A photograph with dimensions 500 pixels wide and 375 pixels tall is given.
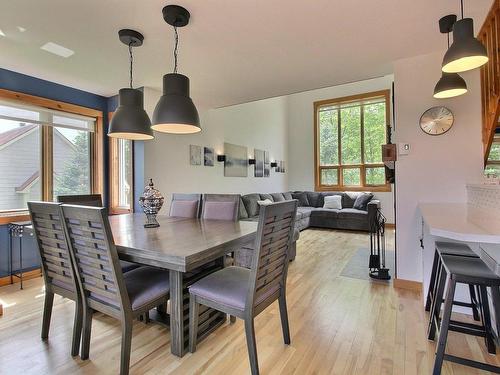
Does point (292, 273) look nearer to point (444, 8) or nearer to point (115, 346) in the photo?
point (115, 346)

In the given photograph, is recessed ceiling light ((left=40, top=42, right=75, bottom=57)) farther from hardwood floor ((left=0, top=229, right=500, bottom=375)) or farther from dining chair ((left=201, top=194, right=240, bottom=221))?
hardwood floor ((left=0, top=229, right=500, bottom=375))

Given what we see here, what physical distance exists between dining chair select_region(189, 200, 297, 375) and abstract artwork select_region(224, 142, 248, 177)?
3792 millimetres

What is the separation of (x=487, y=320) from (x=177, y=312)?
2023 millimetres

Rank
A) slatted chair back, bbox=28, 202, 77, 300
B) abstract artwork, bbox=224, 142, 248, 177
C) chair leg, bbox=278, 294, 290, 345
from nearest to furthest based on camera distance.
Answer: slatted chair back, bbox=28, 202, 77, 300 → chair leg, bbox=278, 294, 290, 345 → abstract artwork, bbox=224, 142, 248, 177

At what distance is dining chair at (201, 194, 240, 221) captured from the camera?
2.65m

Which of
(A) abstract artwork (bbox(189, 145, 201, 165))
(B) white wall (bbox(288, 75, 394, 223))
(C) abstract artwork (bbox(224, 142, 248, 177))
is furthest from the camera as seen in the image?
(B) white wall (bbox(288, 75, 394, 223))

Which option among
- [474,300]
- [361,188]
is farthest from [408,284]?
[361,188]

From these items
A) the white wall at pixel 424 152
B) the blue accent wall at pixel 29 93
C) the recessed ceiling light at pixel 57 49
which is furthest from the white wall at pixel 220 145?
the white wall at pixel 424 152

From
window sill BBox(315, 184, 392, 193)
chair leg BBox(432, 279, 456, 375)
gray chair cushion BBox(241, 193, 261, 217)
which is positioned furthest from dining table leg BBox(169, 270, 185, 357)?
window sill BBox(315, 184, 392, 193)

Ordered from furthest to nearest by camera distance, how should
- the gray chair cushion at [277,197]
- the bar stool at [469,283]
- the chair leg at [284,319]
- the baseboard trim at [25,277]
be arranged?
the gray chair cushion at [277,197]
the baseboard trim at [25,277]
the chair leg at [284,319]
the bar stool at [469,283]

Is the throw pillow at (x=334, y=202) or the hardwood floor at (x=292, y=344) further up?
the throw pillow at (x=334, y=202)

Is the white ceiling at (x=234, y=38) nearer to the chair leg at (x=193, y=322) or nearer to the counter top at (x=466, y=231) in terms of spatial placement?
the counter top at (x=466, y=231)

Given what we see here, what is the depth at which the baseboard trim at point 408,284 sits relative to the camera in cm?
283

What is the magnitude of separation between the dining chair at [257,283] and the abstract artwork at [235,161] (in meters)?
3.79
